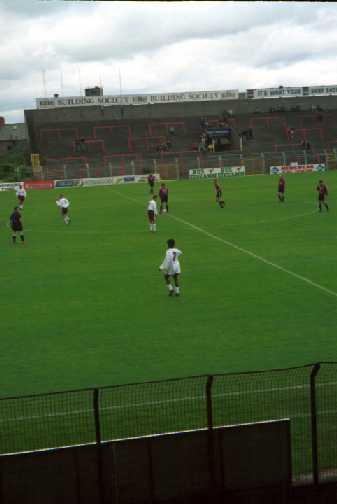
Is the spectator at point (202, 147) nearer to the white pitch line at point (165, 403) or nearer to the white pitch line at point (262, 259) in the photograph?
the white pitch line at point (262, 259)

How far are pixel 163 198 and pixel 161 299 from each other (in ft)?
67.9

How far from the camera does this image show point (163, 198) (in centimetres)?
4028

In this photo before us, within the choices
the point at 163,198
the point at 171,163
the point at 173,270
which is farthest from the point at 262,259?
the point at 171,163

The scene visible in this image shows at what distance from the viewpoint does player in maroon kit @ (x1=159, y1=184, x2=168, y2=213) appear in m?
40.0

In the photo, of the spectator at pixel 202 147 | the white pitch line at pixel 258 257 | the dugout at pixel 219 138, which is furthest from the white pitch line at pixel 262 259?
the dugout at pixel 219 138

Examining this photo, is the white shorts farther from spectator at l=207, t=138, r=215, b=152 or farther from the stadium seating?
spectator at l=207, t=138, r=215, b=152

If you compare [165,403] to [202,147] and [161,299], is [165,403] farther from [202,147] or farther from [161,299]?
[202,147]

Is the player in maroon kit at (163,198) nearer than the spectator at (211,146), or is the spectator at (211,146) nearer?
the player in maroon kit at (163,198)

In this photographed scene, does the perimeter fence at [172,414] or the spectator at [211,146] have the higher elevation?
the spectator at [211,146]

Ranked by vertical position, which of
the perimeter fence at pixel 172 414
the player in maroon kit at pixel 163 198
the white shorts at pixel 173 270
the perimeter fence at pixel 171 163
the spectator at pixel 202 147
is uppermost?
the spectator at pixel 202 147

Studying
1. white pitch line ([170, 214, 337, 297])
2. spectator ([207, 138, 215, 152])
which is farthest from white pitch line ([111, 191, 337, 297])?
spectator ([207, 138, 215, 152])

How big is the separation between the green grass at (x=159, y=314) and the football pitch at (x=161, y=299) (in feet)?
0.13

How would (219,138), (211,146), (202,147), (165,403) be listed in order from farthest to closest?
(219,138), (202,147), (211,146), (165,403)

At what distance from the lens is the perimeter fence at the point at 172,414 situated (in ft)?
33.3
